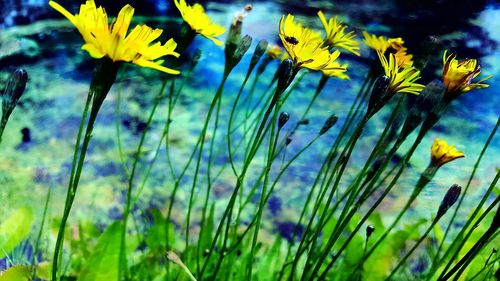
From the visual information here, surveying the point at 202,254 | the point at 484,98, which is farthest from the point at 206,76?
the point at 202,254

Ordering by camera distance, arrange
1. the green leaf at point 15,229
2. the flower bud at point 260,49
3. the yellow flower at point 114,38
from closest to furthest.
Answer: the yellow flower at point 114,38, the flower bud at point 260,49, the green leaf at point 15,229

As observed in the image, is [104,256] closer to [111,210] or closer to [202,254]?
[202,254]

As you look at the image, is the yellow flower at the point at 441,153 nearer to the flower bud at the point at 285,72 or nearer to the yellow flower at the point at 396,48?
the yellow flower at the point at 396,48

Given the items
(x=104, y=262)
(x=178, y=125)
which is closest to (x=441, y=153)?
(x=104, y=262)

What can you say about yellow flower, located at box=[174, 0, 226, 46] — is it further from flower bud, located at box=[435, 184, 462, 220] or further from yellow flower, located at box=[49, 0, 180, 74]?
flower bud, located at box=[435, 184, 462, 220]

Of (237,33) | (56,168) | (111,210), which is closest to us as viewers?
(237,33)

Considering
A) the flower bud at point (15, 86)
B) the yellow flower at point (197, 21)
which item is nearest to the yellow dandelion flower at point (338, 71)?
the yellow flower at point (197, 21)
